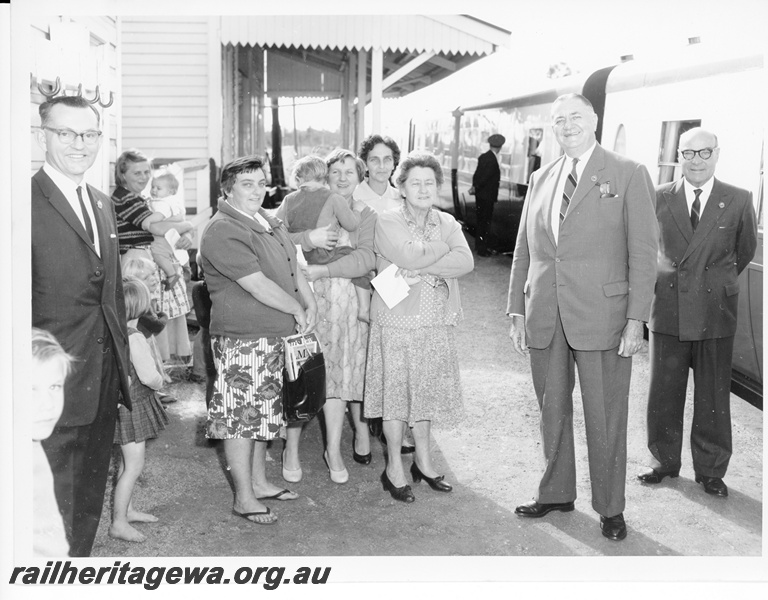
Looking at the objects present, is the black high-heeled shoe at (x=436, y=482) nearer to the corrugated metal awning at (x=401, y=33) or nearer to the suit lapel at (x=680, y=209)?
the suit lapel at (x=680, y=209)

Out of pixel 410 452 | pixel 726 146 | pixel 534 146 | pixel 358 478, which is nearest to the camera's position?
pixel 358 478

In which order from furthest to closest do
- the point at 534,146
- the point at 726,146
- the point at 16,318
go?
1. the point at 534,146
2. the point at 726,146
3. the point at 16,318

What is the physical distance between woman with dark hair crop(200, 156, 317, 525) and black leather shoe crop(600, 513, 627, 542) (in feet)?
4.94

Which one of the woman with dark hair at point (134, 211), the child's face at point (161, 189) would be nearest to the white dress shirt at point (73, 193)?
the woman with dark hair at point (134, 211)

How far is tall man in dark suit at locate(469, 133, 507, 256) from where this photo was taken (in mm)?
11750

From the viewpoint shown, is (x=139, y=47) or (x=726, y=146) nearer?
(x=726, y=146)

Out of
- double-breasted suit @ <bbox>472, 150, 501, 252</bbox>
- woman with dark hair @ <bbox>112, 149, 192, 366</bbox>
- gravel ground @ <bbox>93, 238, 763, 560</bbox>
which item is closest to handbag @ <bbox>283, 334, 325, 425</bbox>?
gravel ground @ <bbox>93, 238, 763, 560</bbox>

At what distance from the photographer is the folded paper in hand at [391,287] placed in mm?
4062

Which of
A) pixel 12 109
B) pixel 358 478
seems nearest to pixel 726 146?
pixel 358 478

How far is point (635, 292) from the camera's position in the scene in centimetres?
357

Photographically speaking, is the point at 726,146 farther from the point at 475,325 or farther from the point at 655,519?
the point at 475,325

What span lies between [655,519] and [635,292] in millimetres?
1123

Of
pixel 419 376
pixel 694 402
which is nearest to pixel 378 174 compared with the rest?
pixel 419 376

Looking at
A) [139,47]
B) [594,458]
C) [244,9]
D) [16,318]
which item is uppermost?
[139,47]
